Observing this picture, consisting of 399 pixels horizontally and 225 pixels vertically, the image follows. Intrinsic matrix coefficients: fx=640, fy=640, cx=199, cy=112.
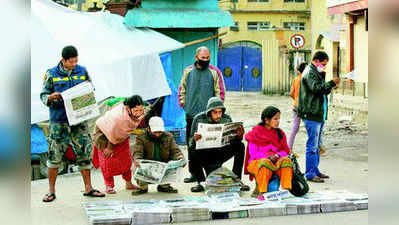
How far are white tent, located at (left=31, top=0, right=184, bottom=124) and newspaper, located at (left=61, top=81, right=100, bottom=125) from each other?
5.77ft

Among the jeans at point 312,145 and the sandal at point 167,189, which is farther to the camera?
the jeans at point 312,145

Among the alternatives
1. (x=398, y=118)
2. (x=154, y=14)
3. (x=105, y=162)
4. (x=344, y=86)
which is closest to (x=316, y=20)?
(x=344, y=86)

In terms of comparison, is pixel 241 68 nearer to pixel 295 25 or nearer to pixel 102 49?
pixel 295 25

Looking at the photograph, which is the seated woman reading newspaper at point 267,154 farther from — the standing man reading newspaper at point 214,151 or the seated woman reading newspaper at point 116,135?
the seated woman reading newspaper at point 116,135

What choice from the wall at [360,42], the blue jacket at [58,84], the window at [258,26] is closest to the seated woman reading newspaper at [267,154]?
the blue jacket at [58,84]

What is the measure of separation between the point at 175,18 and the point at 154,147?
5430 millimetres

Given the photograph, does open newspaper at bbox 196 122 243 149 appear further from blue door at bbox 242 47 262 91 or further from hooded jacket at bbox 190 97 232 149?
blue door at bbox 242 47 262 91

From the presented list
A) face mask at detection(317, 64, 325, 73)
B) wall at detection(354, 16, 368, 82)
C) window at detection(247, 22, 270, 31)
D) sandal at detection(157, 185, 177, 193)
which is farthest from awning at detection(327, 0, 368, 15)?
window at detection(247, 22, 270, 31)

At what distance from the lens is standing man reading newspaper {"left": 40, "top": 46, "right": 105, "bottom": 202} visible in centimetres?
716

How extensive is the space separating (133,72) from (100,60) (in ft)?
2.52

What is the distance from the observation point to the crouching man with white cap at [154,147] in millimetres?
7516

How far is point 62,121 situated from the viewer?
725cm

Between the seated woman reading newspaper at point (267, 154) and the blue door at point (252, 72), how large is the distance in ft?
93.3

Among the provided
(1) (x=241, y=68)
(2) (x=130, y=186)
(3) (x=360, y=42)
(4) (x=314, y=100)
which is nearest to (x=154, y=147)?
(2) (x=130, y=186)
